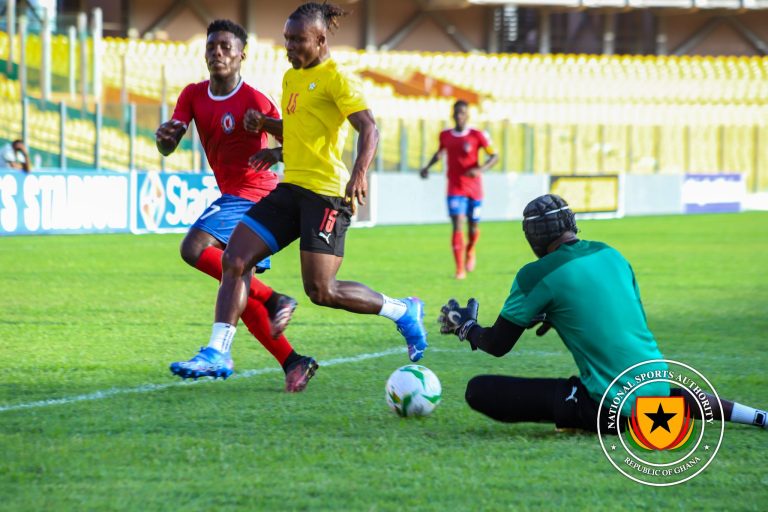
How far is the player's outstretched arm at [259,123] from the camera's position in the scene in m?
6.97

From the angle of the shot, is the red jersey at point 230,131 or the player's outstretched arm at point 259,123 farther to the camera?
the red jersey at point 230,131

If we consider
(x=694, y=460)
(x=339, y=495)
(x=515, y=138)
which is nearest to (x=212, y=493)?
(x=339, y=495)

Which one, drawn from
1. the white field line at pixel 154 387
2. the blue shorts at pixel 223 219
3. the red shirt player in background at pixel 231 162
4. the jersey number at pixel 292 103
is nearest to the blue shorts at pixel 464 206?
the white field line at pixel 154 387

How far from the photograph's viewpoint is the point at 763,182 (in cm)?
4181

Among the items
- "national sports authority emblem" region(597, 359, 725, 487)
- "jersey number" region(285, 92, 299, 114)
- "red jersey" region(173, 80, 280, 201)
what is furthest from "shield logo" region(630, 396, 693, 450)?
"red jersey" region(173, 80, 280, 201)

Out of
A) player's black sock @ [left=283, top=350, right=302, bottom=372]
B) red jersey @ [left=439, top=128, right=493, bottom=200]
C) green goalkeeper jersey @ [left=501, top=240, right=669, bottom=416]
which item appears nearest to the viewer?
green goalkeeper jersey @ [left=501, top=240, right=669, bottom=416]

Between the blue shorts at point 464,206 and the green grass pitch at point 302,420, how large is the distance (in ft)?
6.23

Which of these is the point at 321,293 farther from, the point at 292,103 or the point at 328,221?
the point at 292,103

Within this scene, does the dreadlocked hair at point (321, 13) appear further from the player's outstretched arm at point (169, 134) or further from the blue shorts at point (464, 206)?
the blue shorts at point (464, 206)

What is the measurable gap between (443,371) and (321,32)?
230 centimetres

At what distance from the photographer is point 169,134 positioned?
7016 mm

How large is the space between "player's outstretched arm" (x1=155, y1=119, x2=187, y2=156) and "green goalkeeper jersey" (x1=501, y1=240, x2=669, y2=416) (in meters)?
2.62

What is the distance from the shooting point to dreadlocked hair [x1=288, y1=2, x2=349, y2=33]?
21.8 feet

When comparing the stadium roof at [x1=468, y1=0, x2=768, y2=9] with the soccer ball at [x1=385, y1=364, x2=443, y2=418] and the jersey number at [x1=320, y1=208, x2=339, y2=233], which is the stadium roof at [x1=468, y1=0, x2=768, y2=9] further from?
the soccer ball at [x1=385, y1=364, x2=443, y2=418]
